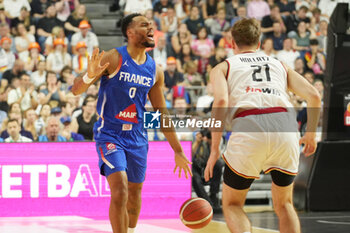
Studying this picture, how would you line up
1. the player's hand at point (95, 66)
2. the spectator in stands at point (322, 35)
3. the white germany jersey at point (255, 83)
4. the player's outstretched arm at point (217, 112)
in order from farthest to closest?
the spectator in stands at point (322, 35)
the player's hand at point (95, 66)
the white germany jersey at point (255, 83)
the player's outstretched arm at point (217, 112)

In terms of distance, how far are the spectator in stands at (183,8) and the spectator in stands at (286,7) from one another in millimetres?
2541

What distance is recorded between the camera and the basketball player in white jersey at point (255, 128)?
5137 mm

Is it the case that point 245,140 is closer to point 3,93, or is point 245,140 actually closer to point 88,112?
point 88,112

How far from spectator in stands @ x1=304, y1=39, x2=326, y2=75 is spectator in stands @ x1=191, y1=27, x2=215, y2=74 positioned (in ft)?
8.49

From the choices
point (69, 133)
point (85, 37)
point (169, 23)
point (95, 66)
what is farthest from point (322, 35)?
point (95, 66)

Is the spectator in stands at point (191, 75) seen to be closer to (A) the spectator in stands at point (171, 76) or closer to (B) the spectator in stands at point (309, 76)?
(A) the spectator in stands at point (171, 76)

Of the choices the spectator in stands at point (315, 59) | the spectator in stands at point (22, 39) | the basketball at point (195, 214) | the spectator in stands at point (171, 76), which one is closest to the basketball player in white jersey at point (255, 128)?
the basketball at point (195, 214)

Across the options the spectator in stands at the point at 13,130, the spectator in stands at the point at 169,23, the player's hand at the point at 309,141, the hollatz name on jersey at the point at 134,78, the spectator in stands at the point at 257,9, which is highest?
the hollatz name on jersey at the point at 134,78

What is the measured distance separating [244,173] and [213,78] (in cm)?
88

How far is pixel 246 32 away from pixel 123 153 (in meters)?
1.72

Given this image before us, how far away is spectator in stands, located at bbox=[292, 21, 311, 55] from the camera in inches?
633

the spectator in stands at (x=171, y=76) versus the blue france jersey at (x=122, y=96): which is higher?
the blue france jersey at (x=122, y=96)

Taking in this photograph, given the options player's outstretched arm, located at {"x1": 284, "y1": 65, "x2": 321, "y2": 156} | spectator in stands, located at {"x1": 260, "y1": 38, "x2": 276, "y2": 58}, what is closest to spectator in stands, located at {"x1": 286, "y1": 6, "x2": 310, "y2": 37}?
spectator in stands, located at {"x1": 260, "y1": 38, "x2": 276, "y2": 58}

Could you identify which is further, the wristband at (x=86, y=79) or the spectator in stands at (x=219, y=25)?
the spectator in stands at (x=219, y=25)
